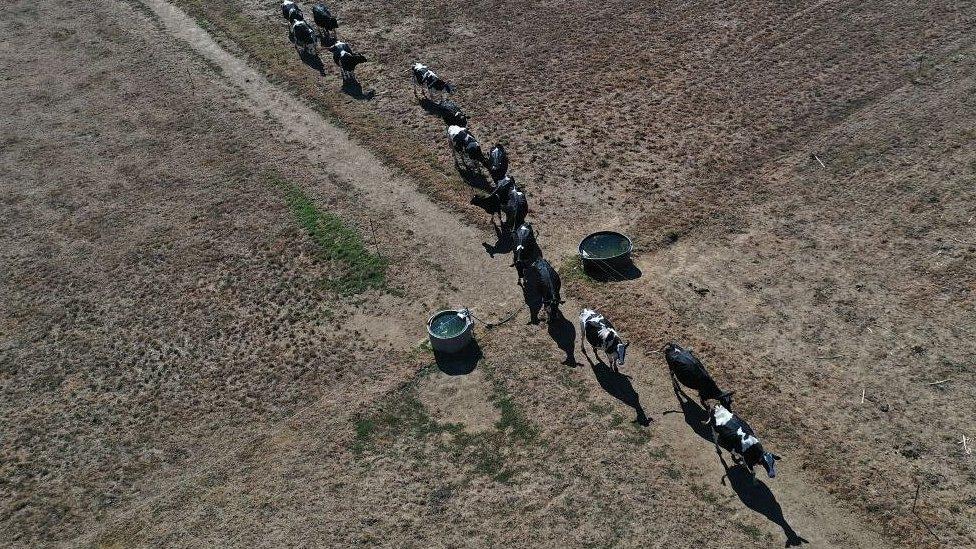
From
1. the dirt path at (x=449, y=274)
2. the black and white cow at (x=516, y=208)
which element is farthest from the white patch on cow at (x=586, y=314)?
the black and white cow at (x=516, y=208)

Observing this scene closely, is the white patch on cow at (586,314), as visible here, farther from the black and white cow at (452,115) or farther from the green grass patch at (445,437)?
the black and white cow at (452,115)

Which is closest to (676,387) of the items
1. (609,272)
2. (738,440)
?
(738,440)

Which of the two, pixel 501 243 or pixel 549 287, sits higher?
pixel 549 287

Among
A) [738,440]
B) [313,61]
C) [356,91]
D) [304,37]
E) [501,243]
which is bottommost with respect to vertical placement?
[313,61]

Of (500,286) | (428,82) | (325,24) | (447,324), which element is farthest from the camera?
(325,24)

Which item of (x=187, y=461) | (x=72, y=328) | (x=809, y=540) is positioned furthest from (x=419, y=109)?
(x=809, y=540)

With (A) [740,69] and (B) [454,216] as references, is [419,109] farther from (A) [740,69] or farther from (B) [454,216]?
(A) [740,69]

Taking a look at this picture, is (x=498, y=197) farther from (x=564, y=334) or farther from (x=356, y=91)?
(x=356, y=91)
